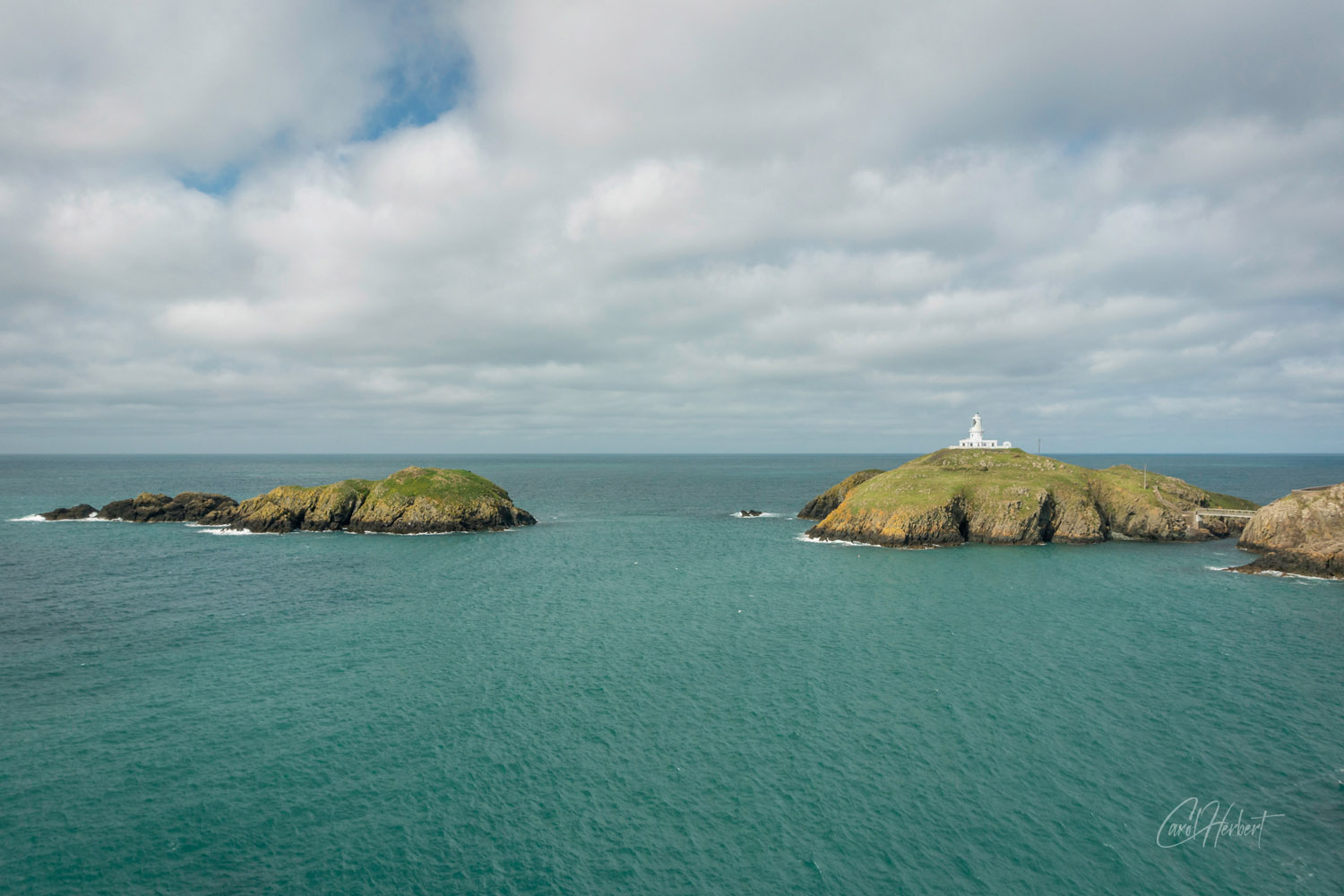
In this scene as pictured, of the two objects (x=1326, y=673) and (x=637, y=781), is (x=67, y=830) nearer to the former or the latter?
(x=637, y=781)

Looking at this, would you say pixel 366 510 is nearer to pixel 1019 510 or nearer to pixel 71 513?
pixel 71 513

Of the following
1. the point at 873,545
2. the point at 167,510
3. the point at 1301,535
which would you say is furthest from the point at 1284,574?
the point at 167,510

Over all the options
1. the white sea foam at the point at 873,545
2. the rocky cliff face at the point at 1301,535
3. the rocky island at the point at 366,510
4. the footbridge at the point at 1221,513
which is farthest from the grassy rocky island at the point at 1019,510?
the rocky island at the point at 366,510

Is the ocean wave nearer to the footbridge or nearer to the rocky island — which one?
the rocky island

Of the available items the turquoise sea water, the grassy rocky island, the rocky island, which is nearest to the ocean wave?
the grassy rocky island

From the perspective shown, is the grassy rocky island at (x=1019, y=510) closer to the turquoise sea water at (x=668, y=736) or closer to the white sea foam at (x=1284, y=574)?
the white sea foam at (x=1284, y=574)

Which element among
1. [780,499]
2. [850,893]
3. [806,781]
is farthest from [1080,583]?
[780,499]
